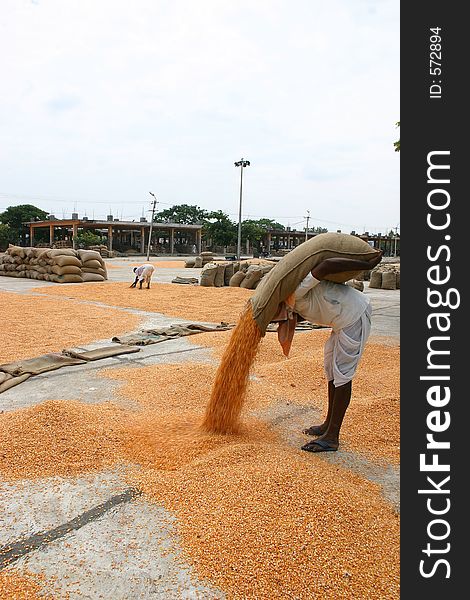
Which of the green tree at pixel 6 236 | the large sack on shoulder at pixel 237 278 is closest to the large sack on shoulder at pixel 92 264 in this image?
the large sack on shoulder at pixel 237 278

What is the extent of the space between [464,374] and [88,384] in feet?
10.0

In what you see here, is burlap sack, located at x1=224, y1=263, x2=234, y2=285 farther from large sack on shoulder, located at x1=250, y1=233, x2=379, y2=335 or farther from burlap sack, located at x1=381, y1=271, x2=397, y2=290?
large sack on shoulder, located at x1=250, y1=233, x2=379, y2=335

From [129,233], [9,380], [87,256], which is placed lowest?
[9,380]

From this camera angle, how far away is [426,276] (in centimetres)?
155

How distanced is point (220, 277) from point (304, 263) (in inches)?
441

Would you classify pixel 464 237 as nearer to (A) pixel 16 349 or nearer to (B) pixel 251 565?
(B) pixel 251 565

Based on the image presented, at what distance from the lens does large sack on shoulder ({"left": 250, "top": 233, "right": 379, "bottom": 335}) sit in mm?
2559

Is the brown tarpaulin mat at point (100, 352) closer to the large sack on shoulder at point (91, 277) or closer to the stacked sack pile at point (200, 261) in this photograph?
the large sack on shoulder at point (91, 277)

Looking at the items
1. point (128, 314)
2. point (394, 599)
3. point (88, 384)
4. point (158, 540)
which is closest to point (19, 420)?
point (88, 384)

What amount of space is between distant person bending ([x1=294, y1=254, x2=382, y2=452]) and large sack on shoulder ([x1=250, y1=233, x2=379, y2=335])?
41 millimetres

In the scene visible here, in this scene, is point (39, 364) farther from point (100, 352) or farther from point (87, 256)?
point (87, 256)

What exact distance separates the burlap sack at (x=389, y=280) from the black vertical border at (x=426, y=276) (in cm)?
1521

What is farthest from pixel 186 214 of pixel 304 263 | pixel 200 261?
pixel 304 263

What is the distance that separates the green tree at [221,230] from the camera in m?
43.8
